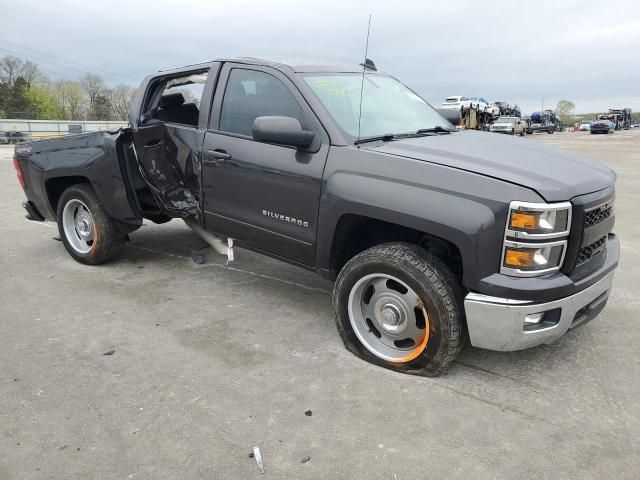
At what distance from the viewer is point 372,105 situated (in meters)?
3.86

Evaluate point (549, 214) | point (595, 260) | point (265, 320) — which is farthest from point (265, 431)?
point (595, 260)

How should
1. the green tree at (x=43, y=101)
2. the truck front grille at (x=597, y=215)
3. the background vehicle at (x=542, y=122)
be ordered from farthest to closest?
1. the green tree at (x=43, y=101)
2. the background vehicle at (x=542, y=122)
3. the truck front grille at (x=597, y=215)

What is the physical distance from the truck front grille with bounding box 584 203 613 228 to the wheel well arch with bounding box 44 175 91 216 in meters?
4.59

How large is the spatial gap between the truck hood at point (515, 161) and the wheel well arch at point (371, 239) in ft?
1.61

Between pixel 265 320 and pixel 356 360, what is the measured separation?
3.02 ft

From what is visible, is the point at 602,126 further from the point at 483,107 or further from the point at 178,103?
the point at 178,103

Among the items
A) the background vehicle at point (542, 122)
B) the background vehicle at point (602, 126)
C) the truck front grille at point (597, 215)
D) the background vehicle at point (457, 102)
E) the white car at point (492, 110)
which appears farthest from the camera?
the background vehicle at point (542, 122)

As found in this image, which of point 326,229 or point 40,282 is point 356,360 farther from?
point 40,282

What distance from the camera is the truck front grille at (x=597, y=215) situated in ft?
9.38

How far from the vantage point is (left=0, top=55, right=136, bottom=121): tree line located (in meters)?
72.6

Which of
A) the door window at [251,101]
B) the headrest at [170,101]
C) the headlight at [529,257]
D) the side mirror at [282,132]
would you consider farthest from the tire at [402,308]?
the headrest at [170,101]

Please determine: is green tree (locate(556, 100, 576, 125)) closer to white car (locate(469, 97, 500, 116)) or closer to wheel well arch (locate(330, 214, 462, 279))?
white car (locate(469, 97, 500, 116))

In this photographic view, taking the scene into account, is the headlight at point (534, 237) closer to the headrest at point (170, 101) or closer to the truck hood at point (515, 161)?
the truck hood at point (515, 161)

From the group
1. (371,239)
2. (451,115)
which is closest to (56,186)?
(371,239)
